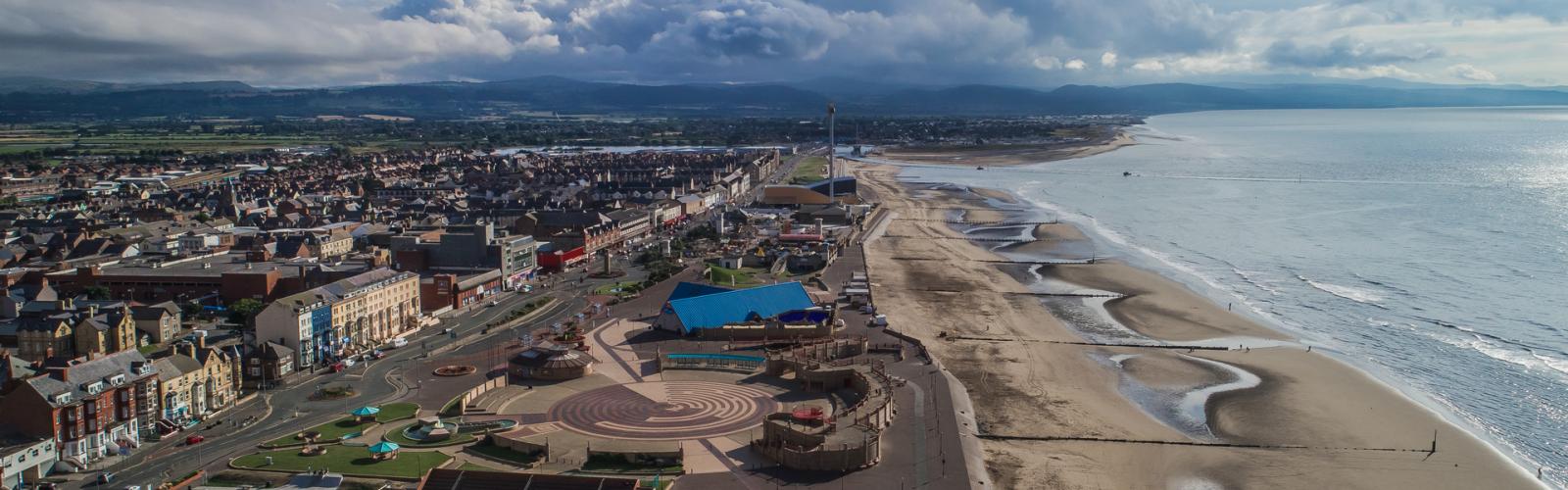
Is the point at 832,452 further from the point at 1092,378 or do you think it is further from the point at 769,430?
the point at 1092,378

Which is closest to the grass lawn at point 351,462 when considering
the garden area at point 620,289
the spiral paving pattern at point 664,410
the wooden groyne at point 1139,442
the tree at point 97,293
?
the spiral paving pattern at point 664,410

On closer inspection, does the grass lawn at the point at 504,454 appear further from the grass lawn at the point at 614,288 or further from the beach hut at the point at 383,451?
the grass lawn at the point at 614,288

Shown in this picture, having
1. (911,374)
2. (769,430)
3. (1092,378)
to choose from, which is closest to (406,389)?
(769,430)

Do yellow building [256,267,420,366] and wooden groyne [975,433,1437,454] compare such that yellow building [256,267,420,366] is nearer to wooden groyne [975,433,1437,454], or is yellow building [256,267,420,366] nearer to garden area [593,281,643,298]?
garden area [593,281,643,298]

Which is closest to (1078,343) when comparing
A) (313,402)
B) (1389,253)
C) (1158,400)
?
(1158,400)

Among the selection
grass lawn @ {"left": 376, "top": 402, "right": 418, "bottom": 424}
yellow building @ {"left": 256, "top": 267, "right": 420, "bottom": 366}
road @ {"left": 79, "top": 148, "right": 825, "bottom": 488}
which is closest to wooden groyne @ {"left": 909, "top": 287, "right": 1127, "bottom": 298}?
road @ {"left": 79, "top": 148, "right": 825, "bottom": 488}
